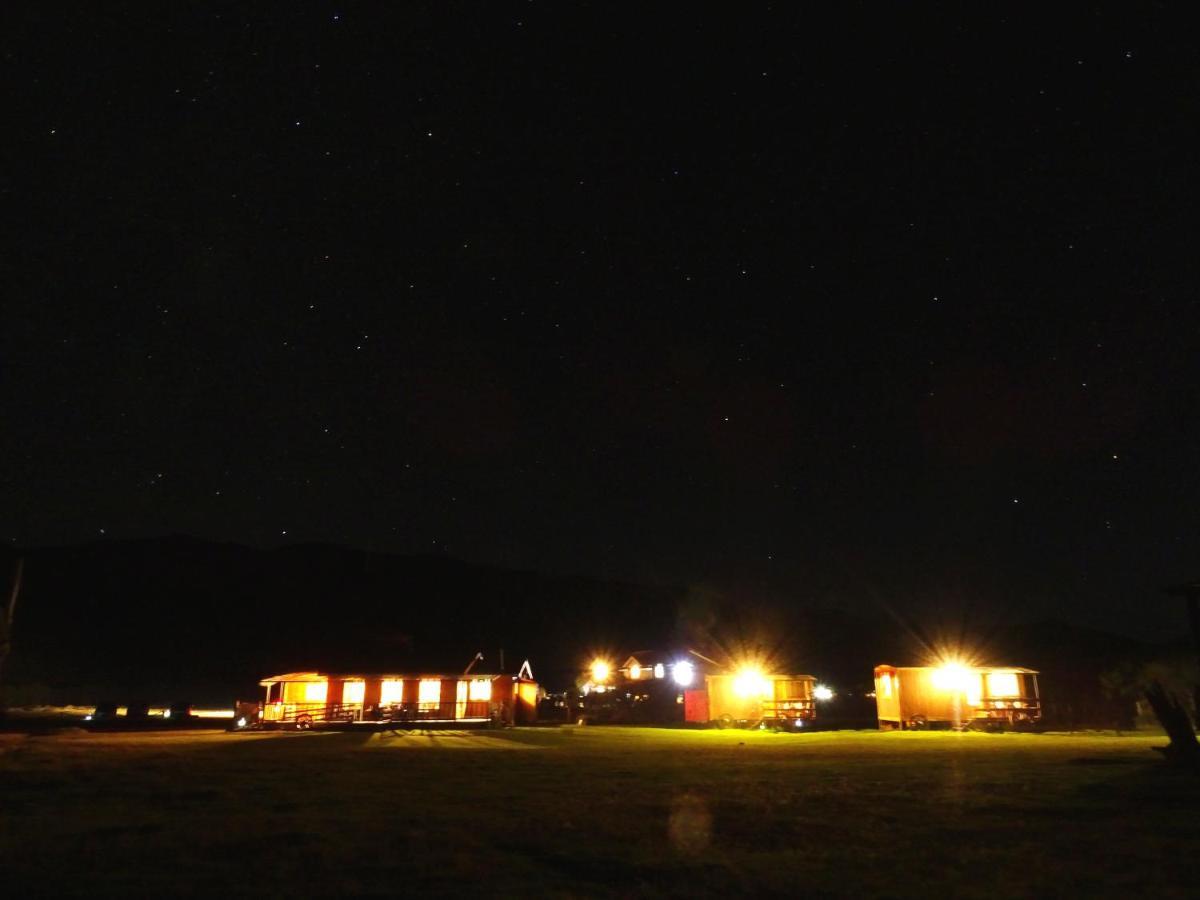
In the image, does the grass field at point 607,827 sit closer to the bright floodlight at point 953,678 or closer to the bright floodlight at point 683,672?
the bright floodlight at point 953,678

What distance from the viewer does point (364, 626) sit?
11700 cm

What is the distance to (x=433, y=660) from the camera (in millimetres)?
51844

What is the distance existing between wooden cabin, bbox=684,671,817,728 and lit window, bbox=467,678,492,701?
13.4 m

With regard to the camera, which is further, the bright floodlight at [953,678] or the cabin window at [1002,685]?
the cabin window at [1002,685]

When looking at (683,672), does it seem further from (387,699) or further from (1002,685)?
(1002,685)

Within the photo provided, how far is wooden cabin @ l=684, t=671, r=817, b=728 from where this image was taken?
139 feet

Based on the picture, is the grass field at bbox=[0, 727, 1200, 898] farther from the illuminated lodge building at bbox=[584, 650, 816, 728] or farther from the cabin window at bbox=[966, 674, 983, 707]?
the illuminated lodge building at bbox=[584, 650, 816, 728]

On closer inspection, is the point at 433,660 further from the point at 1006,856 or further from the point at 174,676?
the point at 174,676

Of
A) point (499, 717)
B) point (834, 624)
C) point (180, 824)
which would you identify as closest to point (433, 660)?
point (499, 717)

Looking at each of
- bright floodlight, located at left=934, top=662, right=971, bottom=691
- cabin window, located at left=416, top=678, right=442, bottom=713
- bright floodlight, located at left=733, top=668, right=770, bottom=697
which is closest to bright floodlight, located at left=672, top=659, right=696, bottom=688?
bright floodlight, located at left=733, top=668, right=770, bottom=697

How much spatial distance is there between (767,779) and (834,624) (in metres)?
117

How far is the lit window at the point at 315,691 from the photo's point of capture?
47.8 meters

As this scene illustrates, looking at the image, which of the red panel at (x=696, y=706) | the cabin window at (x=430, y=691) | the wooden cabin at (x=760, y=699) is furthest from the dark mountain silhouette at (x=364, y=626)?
the wooden cabin at (x=760, y=699)

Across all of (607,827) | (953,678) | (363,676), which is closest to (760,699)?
(953,678)
